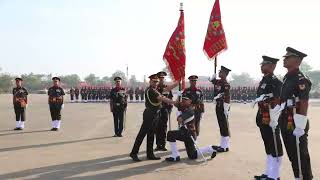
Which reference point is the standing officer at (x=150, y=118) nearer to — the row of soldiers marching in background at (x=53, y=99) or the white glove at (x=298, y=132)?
the white glove at (x=298, y=132)

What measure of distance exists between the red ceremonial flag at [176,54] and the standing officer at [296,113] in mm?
4216

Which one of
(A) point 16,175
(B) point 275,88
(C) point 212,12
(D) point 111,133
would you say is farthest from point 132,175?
(D) point 111,133

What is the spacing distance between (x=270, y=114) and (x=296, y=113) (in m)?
1.21

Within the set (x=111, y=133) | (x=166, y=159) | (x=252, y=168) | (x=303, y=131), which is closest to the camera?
(x=303, y=131)

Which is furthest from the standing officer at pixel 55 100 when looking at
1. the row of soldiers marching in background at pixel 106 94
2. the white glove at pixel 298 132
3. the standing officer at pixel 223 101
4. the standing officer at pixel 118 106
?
the row of soldiers marching in background at pixel 106 94

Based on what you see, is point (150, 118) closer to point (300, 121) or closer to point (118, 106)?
point (300, 121)

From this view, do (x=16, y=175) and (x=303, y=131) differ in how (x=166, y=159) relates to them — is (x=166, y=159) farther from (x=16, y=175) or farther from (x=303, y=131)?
(x=303, y=131)

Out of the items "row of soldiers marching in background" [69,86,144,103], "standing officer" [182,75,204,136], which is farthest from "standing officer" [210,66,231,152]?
"row of soldiers marching in background" [69,86,144,103]

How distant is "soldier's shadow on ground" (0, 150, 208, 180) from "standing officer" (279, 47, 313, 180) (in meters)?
2.94

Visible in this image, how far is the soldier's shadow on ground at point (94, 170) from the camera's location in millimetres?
7770

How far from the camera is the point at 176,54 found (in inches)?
416

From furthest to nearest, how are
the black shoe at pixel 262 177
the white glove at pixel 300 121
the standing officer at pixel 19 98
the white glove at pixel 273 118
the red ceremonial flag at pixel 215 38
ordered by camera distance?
1. the standing officer at pixel 19 98
2. the red ceremonial flag at pixel 215 38
3. the black shoe at pixel 262 177
4. the white glove at pixel 273 118
5. the white glove at pixel 300 121

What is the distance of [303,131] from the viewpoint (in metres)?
6.02

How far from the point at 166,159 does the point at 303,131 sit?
12.7ft
